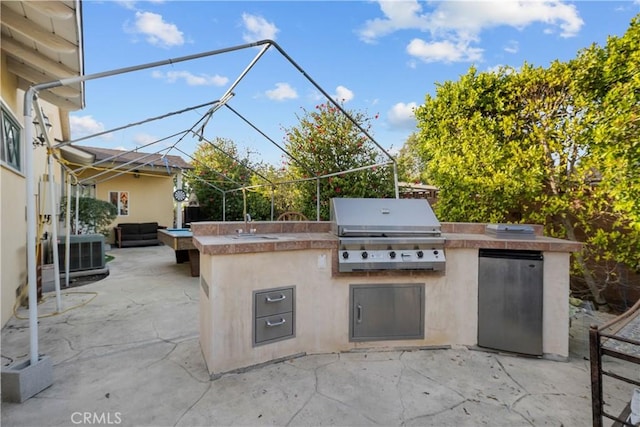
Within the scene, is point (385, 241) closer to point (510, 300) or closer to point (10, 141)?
point (510, 300)

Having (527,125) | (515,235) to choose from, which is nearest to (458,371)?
(515,235)

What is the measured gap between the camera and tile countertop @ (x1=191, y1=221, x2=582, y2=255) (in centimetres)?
254

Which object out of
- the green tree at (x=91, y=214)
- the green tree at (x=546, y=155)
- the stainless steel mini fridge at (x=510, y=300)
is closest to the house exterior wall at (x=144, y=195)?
the green tree at (x=91, y=214)

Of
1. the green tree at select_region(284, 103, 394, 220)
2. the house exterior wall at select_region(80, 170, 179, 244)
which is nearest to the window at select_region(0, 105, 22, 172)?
the green tree at select_region(284, 103, 394, 220)

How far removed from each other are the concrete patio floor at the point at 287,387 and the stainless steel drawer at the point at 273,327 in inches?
9.4

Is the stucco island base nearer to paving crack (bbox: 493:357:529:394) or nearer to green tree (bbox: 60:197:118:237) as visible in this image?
paving crack (bbox: 493:357:529:394)

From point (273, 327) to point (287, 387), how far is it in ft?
1.66

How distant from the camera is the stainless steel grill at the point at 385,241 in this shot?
2.86 metres

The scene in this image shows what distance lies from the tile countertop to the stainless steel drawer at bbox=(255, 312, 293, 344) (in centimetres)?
60

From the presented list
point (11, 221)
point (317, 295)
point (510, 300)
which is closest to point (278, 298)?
point (317, 295)

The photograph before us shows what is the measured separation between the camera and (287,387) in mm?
2348

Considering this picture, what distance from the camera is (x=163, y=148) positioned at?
21.8 ft

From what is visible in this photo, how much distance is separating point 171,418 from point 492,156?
4903 millimetres

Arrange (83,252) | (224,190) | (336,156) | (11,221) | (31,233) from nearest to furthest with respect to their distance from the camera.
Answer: (31,233) → (11,221) → (83,252) → (336,156) → (224,190)
